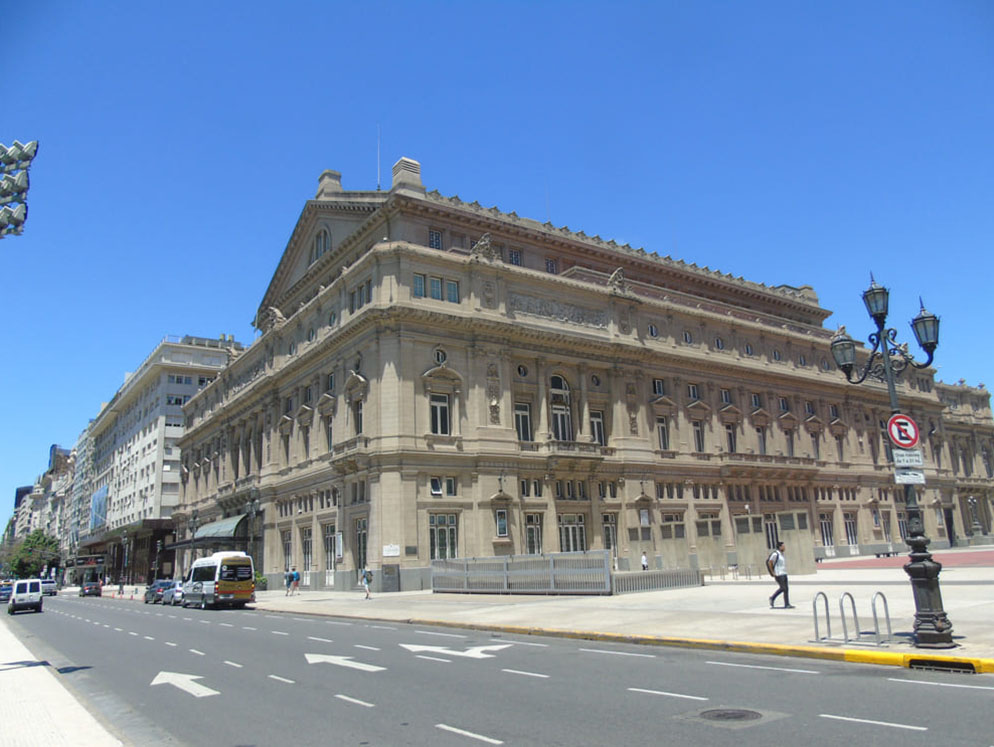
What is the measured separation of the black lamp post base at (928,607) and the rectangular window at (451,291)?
120ft

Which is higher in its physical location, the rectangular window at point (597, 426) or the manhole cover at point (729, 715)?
the rectangular window at point (597, 426)

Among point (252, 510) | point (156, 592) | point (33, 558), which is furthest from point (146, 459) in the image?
point (156, 592)

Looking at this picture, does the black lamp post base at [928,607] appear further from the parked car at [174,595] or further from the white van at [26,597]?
the white van at [26,597]

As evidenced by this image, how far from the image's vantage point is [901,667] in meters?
12.8

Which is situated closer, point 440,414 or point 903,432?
point 903,432

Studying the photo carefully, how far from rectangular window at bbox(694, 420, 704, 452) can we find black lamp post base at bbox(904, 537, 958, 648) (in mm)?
46814

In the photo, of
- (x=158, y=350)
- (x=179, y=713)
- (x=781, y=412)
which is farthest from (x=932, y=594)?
(x=158, y=350)

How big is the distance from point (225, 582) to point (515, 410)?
21068mm

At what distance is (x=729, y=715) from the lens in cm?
956

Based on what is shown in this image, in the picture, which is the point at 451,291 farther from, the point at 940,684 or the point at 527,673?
the point at 940,684

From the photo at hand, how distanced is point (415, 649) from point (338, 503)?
1245 inches

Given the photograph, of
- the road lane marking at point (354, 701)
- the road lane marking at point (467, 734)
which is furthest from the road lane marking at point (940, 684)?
the road lane marking at point (354, 701)

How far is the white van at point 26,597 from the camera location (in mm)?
45094

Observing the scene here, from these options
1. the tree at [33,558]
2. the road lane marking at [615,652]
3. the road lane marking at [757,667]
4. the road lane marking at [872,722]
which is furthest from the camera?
the tree at [33,558]
